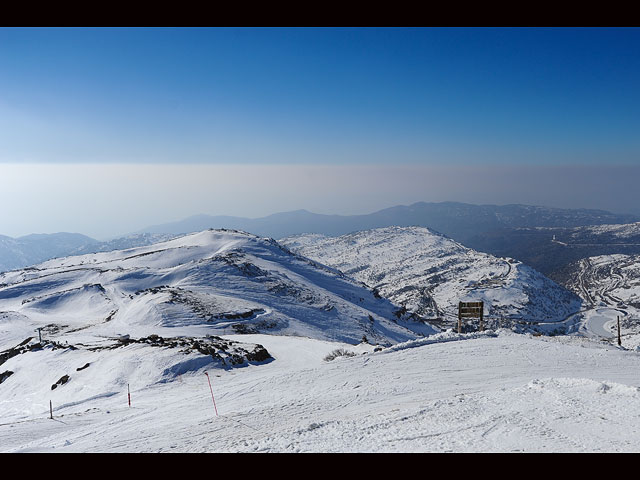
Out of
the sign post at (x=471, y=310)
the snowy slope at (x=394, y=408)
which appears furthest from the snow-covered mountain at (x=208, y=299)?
the snowy slope at (x=394, y=408)

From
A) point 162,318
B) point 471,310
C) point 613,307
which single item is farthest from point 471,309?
point 613,307

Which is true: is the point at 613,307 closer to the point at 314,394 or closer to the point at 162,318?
the point at 162,318

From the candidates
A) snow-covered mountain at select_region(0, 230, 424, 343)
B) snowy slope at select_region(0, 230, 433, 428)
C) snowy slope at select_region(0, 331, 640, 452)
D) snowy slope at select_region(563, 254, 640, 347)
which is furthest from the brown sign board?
snowy slope at select_region(563, 254, 640, 347)

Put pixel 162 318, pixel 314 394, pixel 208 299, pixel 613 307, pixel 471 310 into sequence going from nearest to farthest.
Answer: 1. pixel 314 394
2. pixel 471 310
3. pixel 162 318
4. pixel 208 299
5. pixel 613 307

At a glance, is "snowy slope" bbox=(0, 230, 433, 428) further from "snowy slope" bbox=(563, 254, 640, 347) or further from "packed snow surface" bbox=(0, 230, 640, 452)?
"snowy slope" bbox=(563, 254, 640, 347)

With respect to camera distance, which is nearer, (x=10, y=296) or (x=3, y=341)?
(x=3, y=341)

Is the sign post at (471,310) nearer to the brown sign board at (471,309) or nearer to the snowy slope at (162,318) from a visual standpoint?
the brown sign board at (471,309)

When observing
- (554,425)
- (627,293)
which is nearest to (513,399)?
(554,425)
